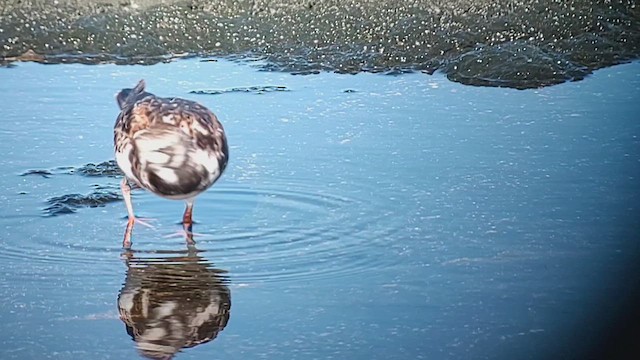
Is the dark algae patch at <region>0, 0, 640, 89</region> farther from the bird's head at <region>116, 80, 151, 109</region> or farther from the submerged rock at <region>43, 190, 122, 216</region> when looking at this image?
the submerged rock at <region>43, 190, 122, 216</region>

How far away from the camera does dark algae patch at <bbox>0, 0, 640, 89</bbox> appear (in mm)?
7559

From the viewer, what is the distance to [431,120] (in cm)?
648

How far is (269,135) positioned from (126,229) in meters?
1.36

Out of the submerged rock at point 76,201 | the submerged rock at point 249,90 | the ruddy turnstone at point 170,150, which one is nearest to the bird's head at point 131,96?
the ruddy turnstone at point 170,150

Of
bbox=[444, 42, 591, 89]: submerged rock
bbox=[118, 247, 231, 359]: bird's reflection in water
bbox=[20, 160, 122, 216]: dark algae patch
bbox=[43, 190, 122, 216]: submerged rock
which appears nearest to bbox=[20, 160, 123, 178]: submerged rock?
bbox=[20, 160, 122, 216]: dark algae patch

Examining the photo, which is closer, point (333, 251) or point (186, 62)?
point (333, 251)

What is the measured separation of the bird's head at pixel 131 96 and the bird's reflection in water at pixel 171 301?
3.65 feet

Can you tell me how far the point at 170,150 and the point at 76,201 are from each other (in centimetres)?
67

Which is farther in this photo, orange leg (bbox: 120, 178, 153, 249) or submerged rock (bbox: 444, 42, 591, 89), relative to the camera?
submerged rock (bbox: 444, 42, 591, 89)

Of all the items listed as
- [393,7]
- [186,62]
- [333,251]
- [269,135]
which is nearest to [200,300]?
[333,251]

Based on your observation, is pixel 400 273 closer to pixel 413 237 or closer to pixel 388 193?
pixel 413 237

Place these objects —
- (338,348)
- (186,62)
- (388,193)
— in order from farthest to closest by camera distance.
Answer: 1. (186,62)
2. (388,193)
3. (338,348)

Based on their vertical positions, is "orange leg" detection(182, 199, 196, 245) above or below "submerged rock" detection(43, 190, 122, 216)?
above

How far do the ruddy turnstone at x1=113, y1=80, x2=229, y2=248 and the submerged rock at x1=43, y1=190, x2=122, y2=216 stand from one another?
10.1 inches
